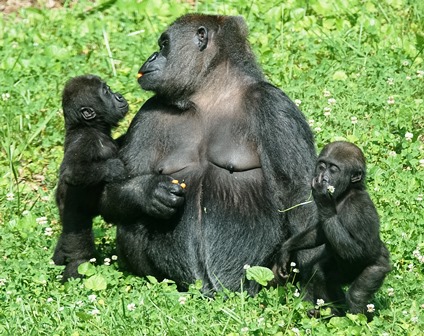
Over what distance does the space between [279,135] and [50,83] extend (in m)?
3.34

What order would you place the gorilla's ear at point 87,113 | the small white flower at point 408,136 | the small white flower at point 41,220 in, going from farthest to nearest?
1. the small white flower at point 408,136
2. the small white flower at point 41,220
3. the gorilla's ear at point 87,113

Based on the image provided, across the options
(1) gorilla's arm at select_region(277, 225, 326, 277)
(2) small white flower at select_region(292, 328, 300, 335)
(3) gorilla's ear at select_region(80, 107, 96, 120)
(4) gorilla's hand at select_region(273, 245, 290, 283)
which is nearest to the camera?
(2) small white flower at select_region(292, 328, 300, 335)

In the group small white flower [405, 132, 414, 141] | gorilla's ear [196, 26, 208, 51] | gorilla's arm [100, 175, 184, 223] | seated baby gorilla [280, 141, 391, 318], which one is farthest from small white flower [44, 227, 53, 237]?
small white flower [405, 132, 414, 141]

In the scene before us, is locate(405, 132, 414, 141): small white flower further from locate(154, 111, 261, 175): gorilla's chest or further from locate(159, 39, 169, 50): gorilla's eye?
locate(159, 39, 169, 50): gorilla's eye

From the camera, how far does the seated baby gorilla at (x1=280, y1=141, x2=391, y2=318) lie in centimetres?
500

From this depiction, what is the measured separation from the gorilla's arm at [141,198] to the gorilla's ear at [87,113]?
18.1 inches

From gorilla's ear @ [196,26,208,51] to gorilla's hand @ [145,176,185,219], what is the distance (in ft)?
2.73

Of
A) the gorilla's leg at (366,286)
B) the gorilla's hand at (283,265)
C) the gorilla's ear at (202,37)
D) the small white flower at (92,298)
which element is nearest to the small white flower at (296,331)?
the gorilla's leg at (366,286)

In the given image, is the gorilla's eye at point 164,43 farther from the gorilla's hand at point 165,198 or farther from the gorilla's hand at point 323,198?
the gorilla's hand at point 323,198

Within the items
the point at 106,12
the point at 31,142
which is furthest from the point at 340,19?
the point at 31,142

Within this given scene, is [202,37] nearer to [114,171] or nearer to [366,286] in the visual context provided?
[114,171]

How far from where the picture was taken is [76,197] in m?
6.07

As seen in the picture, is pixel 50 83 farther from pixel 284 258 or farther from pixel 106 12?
pixel 284 258

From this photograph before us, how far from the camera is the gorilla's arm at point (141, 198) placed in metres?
5.71
